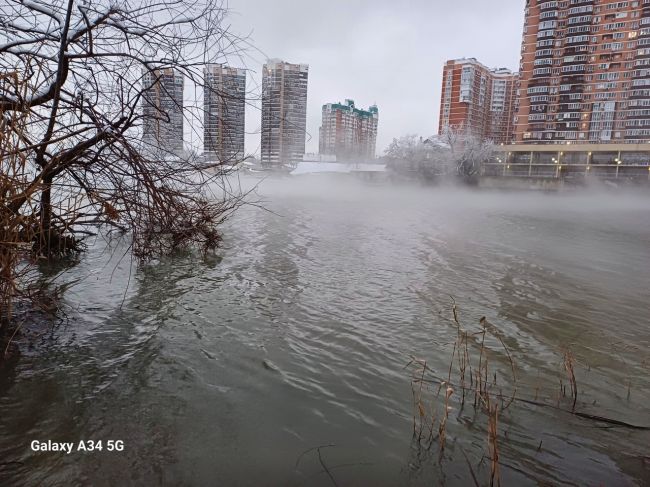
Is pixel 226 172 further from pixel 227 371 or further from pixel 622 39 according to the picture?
pixel 622 39

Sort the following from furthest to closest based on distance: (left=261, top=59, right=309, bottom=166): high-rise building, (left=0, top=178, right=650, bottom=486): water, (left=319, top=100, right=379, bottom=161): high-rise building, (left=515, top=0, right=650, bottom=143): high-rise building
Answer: (left=319, top=100, right=379, bottom=161): high-rise building → (left=515, top=0, right=650, bottom=143): high-rise building → (left=261, top=59, right=309, bottom=166): high-rise building → (left=0, top=178, right=650, bottom=486): water

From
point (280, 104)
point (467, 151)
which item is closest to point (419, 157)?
point (467, 151)

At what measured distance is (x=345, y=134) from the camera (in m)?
114

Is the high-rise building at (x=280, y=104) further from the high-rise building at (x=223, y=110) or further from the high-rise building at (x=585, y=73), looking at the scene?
the high-rise building at (x=585, y=73)

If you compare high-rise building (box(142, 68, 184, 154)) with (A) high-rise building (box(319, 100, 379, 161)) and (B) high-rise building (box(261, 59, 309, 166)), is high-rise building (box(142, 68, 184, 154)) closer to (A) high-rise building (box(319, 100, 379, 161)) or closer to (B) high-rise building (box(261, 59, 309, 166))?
(B) high-rise building (box(261, 59, 309, 166))

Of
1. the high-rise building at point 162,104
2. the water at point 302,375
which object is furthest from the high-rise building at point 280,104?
the water at point 302,375

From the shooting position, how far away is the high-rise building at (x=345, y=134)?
106 meters

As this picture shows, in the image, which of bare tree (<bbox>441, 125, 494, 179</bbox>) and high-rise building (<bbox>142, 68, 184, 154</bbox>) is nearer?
high-rise building (<bbox>142, 68, 184, 154</bbox>)

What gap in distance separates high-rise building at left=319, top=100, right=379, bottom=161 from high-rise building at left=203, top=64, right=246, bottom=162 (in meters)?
95.8

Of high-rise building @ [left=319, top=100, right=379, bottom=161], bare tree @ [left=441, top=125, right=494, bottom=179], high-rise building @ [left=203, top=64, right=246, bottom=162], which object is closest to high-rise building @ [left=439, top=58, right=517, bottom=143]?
bare tree @ [left=441, top=125, right=494, bottom=179]

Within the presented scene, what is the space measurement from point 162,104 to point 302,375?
3750mm

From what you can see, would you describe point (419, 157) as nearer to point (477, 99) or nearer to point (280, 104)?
point (477, 99)

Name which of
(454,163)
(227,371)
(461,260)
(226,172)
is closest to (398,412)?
(227,371)

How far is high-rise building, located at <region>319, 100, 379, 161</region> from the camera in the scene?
348 ft
